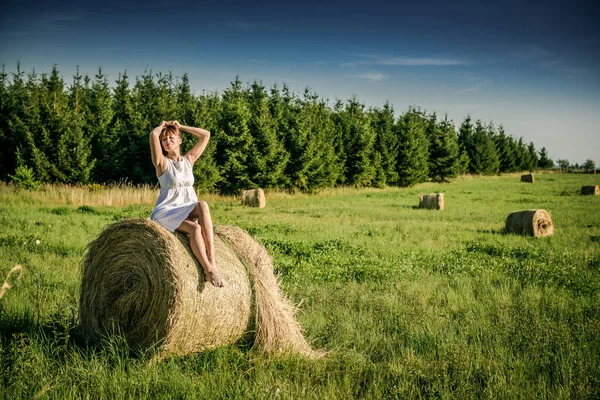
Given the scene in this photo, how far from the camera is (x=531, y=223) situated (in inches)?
565

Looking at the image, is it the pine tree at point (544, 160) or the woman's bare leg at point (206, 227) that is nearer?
the woman's bare leg at point (206, 227)

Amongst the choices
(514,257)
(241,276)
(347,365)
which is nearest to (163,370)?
(241,276)

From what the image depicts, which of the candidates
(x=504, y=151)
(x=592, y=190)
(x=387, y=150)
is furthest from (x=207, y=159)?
(x=504, y=151)

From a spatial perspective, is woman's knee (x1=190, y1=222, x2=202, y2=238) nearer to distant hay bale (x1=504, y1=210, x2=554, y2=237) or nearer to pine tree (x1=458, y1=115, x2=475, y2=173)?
distant hay bale (x1=504, y1=210, x2=554, y2=237)

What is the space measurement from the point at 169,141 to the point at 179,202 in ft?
2.56

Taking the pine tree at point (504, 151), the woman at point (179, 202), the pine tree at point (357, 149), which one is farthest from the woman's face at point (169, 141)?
the pine tree at point (504, 151)

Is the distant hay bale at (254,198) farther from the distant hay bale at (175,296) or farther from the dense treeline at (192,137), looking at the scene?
the distant hay bale at (175,296)

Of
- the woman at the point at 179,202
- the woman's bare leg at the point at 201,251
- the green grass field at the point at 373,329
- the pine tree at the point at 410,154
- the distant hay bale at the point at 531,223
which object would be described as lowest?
the green grass field at the point at 373,329

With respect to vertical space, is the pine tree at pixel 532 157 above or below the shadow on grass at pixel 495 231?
above

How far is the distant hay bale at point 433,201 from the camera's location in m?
23.3

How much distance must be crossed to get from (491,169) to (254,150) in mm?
49714

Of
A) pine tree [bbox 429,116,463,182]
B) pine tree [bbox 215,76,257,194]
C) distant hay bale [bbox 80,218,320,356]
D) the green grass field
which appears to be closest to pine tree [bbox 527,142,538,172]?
pine tree [bbox 429,116,463,182]

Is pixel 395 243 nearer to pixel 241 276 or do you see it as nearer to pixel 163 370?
pixel 241 276

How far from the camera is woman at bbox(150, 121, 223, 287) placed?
5168 mm
